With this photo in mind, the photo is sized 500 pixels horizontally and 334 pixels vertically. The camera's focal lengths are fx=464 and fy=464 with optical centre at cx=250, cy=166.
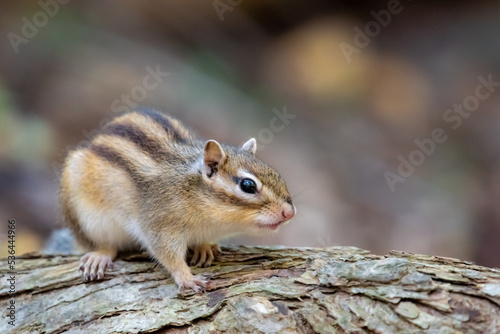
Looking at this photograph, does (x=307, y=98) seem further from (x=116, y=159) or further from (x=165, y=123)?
(x=116, y=159)

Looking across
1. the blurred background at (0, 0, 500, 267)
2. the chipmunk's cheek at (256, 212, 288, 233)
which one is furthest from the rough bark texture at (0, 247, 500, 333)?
the blurred background at (0, 0, 500, 267)

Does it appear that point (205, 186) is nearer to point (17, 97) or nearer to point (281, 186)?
point (281, 186)

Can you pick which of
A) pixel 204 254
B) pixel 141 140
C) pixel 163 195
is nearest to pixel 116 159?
pixel 141 140

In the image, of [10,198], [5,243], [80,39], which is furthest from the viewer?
[80,39]

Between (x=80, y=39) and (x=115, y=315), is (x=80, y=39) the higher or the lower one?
the higher one

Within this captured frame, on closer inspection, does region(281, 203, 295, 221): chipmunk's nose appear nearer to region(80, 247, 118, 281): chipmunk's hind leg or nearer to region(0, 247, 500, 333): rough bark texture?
region(0, 247, 500, 333): rough bark texture

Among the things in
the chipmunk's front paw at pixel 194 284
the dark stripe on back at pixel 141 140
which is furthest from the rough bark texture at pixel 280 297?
the dark stripe on back at pixel 141 140

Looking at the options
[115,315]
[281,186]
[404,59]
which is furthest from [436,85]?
[115,315]
